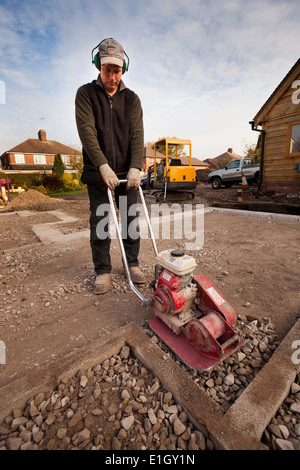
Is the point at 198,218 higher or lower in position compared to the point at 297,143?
lower

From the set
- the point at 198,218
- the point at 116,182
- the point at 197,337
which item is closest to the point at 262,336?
the point at 197,337

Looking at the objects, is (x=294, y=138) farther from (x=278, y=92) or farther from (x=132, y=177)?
(x=132, y=177)

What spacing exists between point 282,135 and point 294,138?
0.47m

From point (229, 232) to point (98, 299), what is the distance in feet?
10.6

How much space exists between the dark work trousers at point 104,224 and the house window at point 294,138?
8726 mm

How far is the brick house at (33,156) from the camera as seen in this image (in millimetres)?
38000

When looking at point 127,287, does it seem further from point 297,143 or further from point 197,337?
point 297,143

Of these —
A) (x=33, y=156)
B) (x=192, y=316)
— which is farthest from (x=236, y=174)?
(x=33, y=156)

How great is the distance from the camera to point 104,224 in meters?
2.59

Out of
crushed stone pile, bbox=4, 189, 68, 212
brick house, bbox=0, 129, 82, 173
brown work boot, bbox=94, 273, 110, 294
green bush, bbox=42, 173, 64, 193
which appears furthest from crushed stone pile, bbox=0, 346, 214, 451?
brick house, bbox=0, 129, 82, 173

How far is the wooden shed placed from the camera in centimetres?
856
